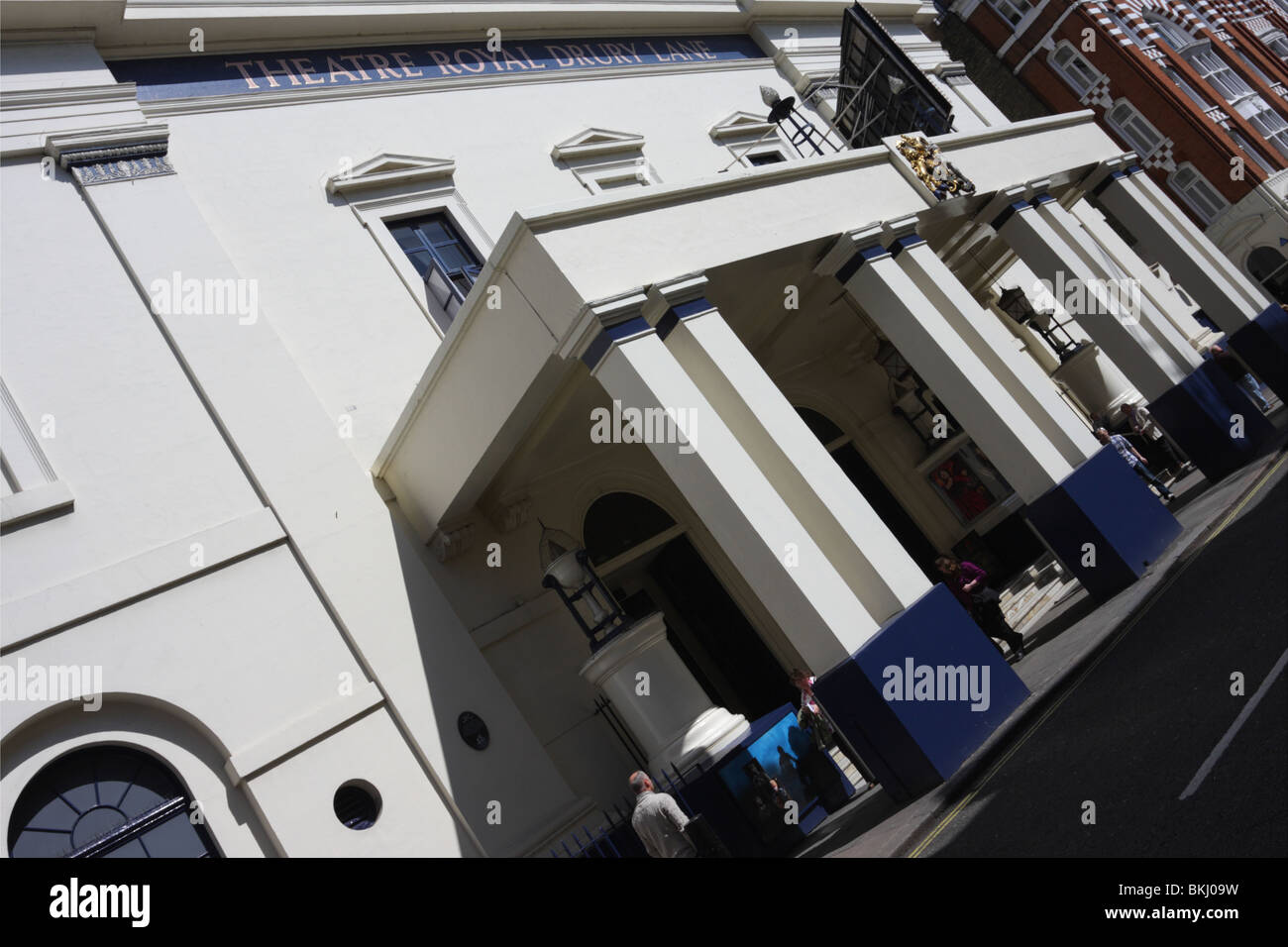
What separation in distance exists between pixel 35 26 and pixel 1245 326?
16709 mm

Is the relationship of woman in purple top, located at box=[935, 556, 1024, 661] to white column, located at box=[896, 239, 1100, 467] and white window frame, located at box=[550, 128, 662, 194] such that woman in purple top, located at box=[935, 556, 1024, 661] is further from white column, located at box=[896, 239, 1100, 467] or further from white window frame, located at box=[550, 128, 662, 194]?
white window frame, located at box=[550, 128, 662, 194]

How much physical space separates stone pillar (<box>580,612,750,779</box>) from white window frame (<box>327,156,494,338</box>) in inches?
173

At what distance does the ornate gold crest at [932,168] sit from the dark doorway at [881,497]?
5286mm

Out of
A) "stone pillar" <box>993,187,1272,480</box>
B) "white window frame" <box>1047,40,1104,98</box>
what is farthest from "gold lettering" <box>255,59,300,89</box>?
"white window frame" <box>1047,40,1104,98</box>

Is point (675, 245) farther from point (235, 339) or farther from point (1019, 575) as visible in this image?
point (1019, 575)

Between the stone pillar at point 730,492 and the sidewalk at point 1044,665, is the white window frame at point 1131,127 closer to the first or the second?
the sidewalk at point 1044,665

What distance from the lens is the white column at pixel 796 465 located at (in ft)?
26.4

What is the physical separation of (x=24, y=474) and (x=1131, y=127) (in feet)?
103

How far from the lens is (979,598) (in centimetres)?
1114

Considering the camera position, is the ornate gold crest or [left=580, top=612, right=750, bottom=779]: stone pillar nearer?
[left=580, top=612, right=750, bottom=779]: stone pillar

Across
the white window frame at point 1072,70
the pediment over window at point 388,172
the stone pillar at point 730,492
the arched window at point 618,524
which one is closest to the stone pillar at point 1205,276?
the arched window at point 618,524

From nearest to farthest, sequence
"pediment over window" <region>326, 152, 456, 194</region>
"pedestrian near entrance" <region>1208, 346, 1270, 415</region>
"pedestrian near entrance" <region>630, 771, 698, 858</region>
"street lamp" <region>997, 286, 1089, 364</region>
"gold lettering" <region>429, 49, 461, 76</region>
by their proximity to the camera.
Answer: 1. "pedestrian near entrance" <region>630, 771, 698, 858</region>
2. "pediment over window" <region>326, 152, 456, 194</region>
3. "gold lettering" <region>429, 49, 461, 76</region>
4. "pedestrian near entrance" <region>1208, 346, 1270, 415</region>
5. "street lamp" <region>997, 286, 1089, 364</region>

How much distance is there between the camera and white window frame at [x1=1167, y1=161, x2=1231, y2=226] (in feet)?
92.8

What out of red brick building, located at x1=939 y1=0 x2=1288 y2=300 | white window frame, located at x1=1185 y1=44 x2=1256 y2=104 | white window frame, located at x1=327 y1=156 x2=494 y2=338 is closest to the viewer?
white window frame, located at x1=327 y1=156 x2=494 y2=338
